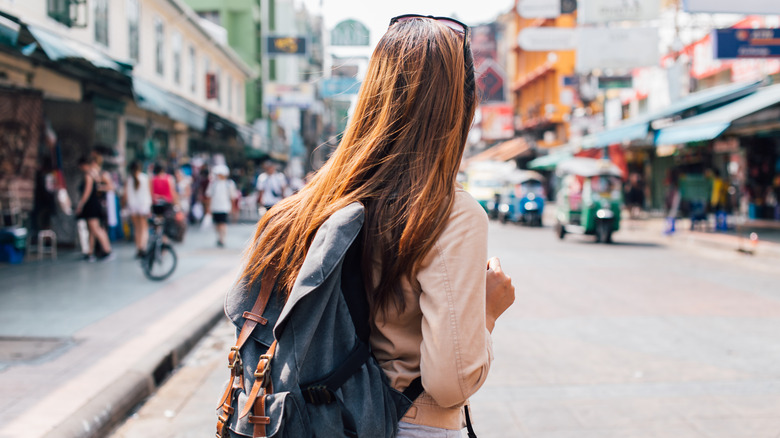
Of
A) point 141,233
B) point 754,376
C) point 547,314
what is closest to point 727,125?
point 547,314

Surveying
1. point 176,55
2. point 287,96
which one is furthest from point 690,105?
point 176,55

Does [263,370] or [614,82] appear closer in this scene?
[263,370]

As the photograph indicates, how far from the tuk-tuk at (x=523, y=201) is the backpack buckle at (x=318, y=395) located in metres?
21.6

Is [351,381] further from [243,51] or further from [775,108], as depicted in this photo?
[243,51]

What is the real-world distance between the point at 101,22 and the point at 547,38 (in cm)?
1032

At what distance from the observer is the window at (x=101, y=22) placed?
48.0ft

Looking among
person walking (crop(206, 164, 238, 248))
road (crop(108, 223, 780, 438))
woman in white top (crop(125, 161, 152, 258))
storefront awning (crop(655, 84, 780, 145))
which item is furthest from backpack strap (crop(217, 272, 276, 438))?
storefront awning (crop(655, 84, 780, 145))

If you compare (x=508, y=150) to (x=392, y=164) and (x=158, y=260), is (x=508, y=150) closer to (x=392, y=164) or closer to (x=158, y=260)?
(x=158, y=260)

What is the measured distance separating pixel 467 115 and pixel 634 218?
81.3ft

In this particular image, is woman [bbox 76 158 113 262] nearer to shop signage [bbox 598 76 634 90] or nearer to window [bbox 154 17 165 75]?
window [bbox 154 17 165 75]

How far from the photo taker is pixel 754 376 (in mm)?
→ 4887

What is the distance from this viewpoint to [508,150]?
48.5 m

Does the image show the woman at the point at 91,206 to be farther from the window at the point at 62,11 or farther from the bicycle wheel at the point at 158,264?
the window at the point at 62,11

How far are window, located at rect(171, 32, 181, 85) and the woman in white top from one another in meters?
9.98
